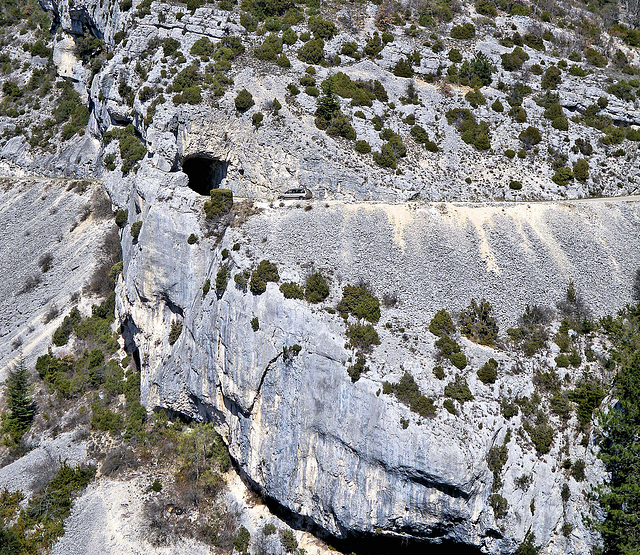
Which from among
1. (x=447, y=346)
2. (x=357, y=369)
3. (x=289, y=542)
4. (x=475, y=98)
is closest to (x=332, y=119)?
(x=475, y=98)

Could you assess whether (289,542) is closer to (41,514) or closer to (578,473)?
(41,514)

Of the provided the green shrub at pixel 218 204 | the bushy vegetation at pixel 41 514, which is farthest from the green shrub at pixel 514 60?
the bushy vegetation at pixel 41 514

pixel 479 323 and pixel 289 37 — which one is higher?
pixel 289 37

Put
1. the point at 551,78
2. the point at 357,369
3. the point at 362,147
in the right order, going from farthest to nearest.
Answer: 1. the point at 551,78
2. the point at 362,147
3. the point at 357,369

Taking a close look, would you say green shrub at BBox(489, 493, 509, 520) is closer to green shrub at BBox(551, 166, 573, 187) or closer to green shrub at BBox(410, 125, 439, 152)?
green shrub at BBox(551, 166, 573, 187)

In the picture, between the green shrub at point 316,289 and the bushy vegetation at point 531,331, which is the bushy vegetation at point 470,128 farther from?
the green shrub at point 316,289

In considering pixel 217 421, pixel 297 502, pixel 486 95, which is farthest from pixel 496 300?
pixel 486 95

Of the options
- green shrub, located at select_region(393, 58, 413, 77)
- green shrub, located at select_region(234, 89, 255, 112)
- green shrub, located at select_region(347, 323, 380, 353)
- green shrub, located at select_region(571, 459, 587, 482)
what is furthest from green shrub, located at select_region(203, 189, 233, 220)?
green shrub, located at select_region(571, 459, 587, 482)
